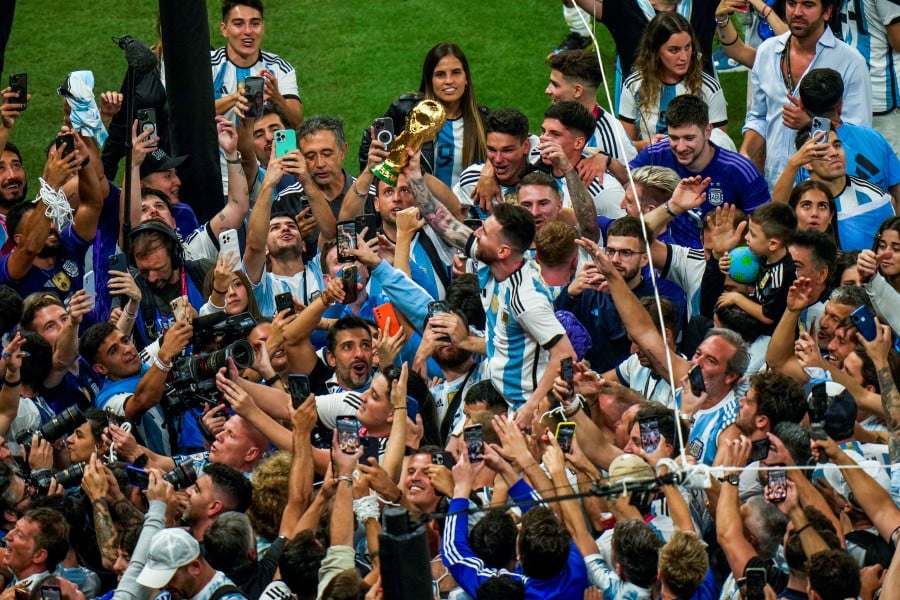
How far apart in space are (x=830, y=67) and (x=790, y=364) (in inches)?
106

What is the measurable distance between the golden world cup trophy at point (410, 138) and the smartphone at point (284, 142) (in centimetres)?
58

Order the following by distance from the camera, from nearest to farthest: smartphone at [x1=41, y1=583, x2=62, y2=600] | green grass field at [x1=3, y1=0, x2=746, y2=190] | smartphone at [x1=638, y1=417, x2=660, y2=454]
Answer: smartphone at [x1=41, y1=583, x2=62, y2=600], smartphone at [x1=638, y1=417, x2=660, y2=454], green grass field at [x1=3, y1=0, x2=746, y2=190]

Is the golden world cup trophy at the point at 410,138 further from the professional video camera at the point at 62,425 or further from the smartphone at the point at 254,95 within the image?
the professional video camera at the point at 62,425

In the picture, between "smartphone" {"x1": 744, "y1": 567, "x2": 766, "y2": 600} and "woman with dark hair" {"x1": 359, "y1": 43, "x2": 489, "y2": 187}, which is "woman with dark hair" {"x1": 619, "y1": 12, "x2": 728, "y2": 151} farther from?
"smartphone" {"x1": 744, "y1": 567, "x2": 766, "y2": 600}

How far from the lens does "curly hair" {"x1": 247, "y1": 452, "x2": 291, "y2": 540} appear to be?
7.25 meters

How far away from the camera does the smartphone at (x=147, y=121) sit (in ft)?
31.2

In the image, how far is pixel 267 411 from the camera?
8.08 metres

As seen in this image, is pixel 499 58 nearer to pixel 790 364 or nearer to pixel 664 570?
pixel 790 364

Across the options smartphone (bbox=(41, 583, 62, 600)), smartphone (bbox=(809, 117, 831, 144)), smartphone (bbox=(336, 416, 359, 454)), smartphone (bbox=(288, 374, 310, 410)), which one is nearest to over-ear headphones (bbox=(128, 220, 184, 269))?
smartphone (bbox=(288, 374, 310, 410))

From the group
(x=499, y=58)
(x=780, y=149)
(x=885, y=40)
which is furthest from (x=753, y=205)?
(x=499, y=58)

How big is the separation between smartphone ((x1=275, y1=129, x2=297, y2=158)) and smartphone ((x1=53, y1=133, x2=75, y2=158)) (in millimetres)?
1148

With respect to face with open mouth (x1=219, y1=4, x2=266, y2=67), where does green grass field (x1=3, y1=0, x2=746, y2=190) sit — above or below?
below

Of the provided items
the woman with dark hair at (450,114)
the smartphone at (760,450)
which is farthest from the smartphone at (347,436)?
the woman with dark hair at (450,114)

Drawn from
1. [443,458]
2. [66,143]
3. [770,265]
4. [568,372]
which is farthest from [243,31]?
[568,372]
